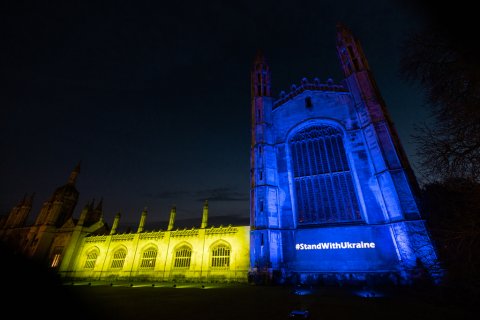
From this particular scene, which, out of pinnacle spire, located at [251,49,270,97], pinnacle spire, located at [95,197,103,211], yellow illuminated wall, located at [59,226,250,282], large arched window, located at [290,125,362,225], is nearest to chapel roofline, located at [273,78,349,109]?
pinnacle spire, located at [251,49,270,97]

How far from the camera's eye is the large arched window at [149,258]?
26.7 metres

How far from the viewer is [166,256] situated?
2580cm

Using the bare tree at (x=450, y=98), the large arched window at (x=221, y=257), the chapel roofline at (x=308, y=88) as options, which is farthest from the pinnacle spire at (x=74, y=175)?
the bare tree at (x=450, y=98)

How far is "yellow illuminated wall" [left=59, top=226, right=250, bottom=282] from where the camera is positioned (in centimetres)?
2273

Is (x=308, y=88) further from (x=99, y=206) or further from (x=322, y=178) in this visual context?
(x=99, y=206)

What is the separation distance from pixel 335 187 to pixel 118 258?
28.8 metres

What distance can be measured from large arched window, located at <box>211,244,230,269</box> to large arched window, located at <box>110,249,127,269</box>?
13.8 meters

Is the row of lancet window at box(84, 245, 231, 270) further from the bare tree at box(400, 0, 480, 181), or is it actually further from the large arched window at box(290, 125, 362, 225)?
the bare tree at box(400, 0, 480, 181)

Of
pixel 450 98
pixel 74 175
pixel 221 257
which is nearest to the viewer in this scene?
pixel 450 98

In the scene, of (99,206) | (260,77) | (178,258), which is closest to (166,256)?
(178,258)

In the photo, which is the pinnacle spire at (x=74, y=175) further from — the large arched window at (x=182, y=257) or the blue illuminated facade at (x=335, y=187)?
the blue illuminated facade at (x=335, y=187)

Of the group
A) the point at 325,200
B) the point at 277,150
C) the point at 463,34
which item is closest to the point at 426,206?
the point at 325,200

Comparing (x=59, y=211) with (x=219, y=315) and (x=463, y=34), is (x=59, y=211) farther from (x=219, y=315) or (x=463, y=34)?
(x=463, y=34)

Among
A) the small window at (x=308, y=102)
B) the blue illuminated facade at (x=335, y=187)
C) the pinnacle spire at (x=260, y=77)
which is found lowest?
the blue illuminated facade at (x=335, y=187)
